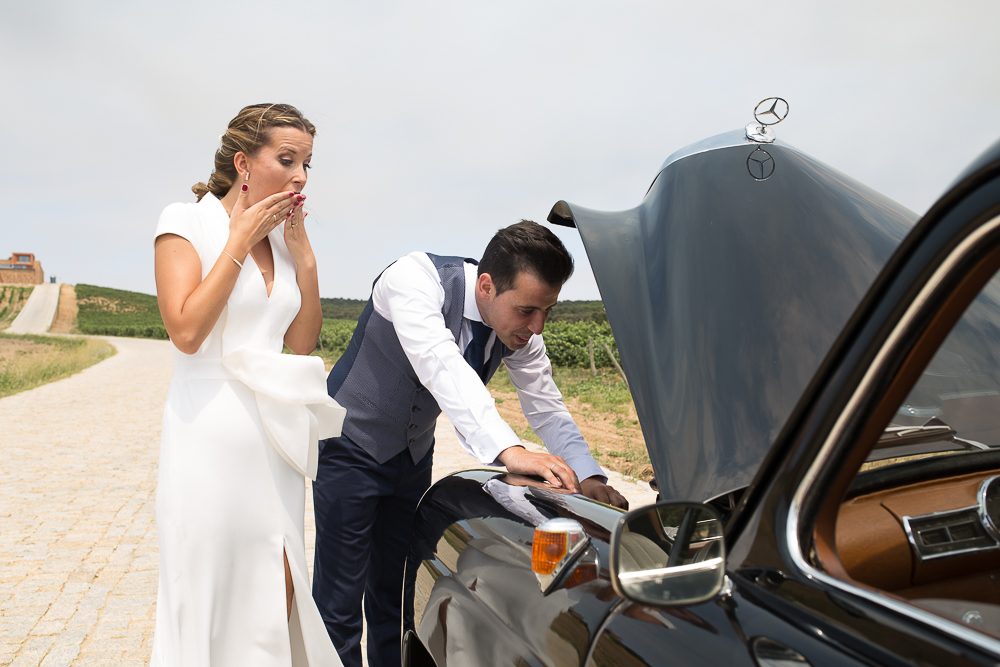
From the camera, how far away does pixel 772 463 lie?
1056 millimetres

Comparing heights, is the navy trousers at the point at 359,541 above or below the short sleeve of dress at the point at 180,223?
below

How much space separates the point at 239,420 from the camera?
7.42 ft

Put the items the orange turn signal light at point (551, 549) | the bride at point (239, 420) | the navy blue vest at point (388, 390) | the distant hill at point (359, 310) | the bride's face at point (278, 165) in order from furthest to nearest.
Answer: the distant hill at point (359, 310), the navy blue vest at point (388, 390), the bride's face at point (278, 165), the bride at point (239, 420), the orange turn signal light at point (551, 549)

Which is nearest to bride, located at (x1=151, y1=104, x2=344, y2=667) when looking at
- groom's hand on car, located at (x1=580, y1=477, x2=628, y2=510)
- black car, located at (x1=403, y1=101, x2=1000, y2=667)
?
black car, located at (x1=403, y1=101, x2=1000, y2=667)

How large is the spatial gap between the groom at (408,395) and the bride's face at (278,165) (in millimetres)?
487

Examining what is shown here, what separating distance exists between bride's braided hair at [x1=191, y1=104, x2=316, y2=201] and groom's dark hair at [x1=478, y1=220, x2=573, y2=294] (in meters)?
0.81

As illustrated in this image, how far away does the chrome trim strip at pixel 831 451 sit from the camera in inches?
31.6

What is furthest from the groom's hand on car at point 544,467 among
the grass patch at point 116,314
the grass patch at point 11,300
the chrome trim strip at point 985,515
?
the grass patch at point 11,300

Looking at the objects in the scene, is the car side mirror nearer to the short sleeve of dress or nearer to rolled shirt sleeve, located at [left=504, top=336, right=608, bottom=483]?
rolled shirt sleeve, located at [left=504, top=336, right=608, bottom=483]

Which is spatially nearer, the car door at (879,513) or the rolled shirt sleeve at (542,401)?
the car door at (879,513)

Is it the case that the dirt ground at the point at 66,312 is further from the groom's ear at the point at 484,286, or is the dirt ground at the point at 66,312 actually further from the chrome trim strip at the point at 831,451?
the chrome trim strip at the point at 831,451

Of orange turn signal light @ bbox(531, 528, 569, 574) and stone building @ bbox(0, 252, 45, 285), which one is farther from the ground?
stone building @ bbox(0, 252, 45, 285)

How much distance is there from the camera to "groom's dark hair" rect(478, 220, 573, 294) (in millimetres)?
2445

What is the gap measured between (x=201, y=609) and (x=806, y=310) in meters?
1.98
